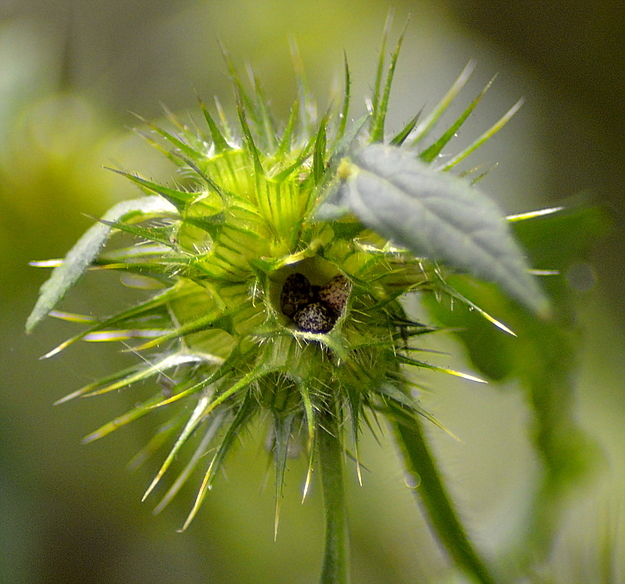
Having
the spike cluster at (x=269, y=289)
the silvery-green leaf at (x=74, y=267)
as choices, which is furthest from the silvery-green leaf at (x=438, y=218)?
the silvery-green leaf at (x=74, y=267)

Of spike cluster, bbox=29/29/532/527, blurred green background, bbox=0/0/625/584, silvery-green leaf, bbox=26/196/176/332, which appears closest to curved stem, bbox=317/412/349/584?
spike cluster, bbox=29/29/532/527

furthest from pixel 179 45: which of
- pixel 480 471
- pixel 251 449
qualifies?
pixel 480 471

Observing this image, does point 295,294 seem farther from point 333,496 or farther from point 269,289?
point 333,496

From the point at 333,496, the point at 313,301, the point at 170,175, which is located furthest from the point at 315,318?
the point at 170,175

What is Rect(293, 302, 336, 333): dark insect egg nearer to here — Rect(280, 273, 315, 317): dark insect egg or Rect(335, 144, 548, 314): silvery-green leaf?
Rect(280, 273, 315, 317): dark insect egg

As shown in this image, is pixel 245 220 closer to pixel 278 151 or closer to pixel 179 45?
pixel 278 151
